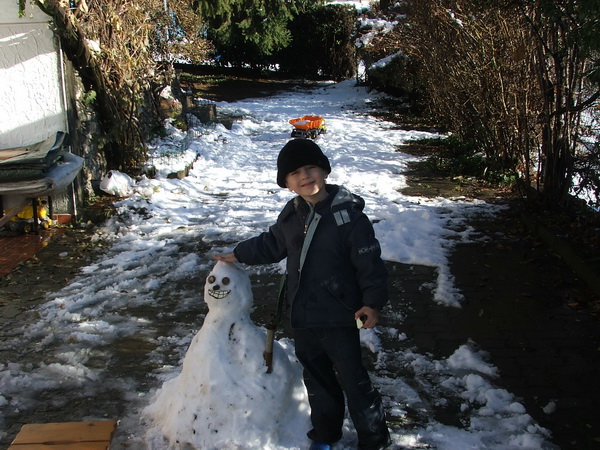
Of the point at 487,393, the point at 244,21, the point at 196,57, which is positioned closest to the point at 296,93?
the point at 244,21

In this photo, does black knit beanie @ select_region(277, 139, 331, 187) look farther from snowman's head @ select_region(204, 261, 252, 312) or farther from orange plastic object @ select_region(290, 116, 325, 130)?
orange plastic object @ select_region(290, 116, 325, 130)

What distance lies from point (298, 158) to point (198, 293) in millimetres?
2749

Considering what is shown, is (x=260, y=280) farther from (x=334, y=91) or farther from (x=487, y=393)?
(x=334, y=91)

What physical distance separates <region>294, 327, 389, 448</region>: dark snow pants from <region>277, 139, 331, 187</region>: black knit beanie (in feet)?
2.55

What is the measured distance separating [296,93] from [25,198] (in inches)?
656

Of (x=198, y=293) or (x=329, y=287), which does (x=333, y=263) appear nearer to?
(x=329, y=287)

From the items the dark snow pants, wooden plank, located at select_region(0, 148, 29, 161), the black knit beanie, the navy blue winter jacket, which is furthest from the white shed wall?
the dark snow pants

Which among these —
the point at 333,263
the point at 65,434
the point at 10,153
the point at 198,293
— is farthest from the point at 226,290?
the point at 10,153

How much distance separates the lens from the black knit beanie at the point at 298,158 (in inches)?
108

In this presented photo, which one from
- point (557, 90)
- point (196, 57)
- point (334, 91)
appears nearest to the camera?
point (557, 90)

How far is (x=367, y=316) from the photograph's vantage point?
2592 millimetres

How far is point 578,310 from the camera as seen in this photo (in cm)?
459

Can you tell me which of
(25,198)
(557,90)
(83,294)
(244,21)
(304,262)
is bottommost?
(83,294)

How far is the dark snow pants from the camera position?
2760 millimetres
